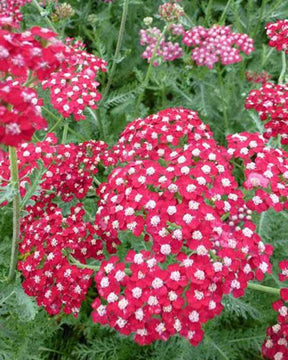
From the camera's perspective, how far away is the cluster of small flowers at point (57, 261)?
2047 mm

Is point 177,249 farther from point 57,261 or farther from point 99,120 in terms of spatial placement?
point 99,120

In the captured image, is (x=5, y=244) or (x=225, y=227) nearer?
(x=225, y=227)

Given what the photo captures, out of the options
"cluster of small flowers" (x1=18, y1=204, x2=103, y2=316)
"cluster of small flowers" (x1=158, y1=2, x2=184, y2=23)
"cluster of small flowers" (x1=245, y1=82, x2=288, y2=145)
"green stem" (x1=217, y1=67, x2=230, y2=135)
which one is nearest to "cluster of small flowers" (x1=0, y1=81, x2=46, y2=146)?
"cluster of small flowers" (x1=18, y1=204, x2=103, y2=316)

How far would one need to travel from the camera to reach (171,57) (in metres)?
3.85

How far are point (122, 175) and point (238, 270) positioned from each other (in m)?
0.73

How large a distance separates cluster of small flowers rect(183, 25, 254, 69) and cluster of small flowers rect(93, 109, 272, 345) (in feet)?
4.98

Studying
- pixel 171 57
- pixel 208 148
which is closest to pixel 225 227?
pixel 208 148

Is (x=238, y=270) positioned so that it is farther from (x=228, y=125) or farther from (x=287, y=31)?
(x=228, y=125)

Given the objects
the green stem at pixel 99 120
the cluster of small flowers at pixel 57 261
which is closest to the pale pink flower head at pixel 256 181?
the cluster of small flowers at pixel 57 261

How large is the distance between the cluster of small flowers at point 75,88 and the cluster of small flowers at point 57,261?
735mm

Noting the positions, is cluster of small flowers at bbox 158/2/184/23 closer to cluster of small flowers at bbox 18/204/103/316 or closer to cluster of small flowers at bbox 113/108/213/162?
cluster of small flowers at bbox 113/108/213/162

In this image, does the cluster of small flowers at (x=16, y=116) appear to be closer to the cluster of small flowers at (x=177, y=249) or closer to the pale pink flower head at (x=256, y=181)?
the cluster of small flowers at (x=177, y=249)

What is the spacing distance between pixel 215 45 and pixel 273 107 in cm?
107

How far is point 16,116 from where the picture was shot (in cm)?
136
